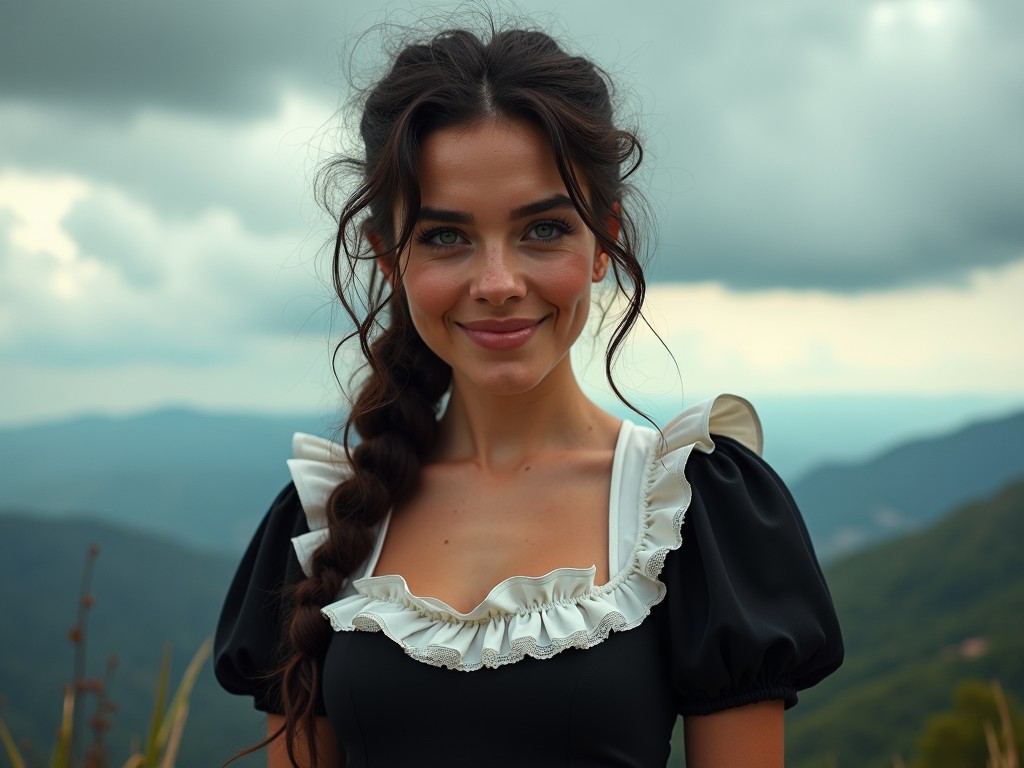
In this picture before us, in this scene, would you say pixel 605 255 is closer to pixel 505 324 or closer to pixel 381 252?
pixel 505 324

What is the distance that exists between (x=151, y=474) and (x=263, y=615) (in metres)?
122

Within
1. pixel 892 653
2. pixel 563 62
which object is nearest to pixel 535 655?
pixel 563 62

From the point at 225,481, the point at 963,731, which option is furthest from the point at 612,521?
the point at 225,481

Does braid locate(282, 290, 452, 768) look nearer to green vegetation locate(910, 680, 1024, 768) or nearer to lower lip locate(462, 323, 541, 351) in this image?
lower lip locate(462, 323, 541, 351)

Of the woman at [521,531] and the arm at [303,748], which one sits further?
the arm at [303,748]

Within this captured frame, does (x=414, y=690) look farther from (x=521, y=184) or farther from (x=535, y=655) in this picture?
(x=521, y=184)

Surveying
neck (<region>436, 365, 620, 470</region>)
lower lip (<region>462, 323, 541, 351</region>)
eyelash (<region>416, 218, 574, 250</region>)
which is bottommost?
neck (<region>436, 365, 620, 470</region>)

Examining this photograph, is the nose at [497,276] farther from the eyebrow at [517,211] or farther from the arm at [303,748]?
the arm at [303,748]

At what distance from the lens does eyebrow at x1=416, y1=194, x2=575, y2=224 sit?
1.80 meters

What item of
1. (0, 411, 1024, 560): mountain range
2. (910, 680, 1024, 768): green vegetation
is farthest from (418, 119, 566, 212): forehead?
(0, 411, 1024, 560): mountain range

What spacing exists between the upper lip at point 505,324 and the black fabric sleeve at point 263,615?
654mm

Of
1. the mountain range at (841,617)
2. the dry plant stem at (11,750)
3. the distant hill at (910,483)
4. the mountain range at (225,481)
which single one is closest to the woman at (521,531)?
the dry plant stem at (11,750)

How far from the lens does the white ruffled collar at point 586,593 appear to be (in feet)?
5.74

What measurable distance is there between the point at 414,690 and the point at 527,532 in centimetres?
35
